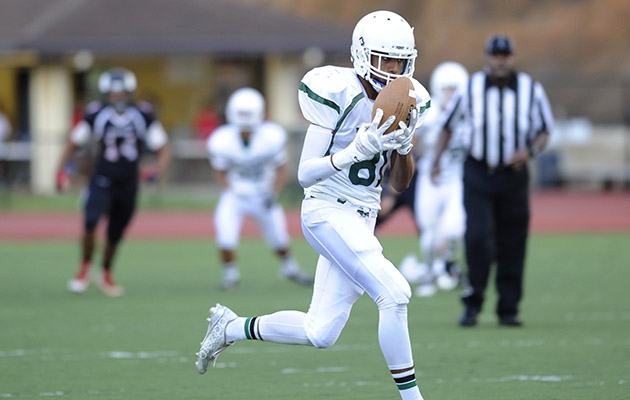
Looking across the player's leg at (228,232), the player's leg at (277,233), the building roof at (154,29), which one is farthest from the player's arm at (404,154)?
the building roof at (154,29)

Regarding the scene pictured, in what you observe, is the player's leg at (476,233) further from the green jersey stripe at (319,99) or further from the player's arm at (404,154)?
the green jersey stripe at (319,99)

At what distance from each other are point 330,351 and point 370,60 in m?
2.60

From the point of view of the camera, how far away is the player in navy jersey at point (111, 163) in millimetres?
10391

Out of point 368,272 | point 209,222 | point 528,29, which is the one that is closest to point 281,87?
point 209,222

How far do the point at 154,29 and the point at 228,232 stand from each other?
13687mm

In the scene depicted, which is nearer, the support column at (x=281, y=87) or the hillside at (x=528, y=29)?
the support column at (x=281, y=87)

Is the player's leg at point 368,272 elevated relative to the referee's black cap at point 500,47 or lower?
lower

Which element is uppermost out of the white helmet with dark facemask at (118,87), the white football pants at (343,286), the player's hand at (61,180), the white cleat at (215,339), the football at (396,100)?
the white helmet with dark facemask at (118,87)

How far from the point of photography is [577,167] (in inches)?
909

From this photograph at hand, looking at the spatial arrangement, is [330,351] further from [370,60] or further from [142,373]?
[370,60]

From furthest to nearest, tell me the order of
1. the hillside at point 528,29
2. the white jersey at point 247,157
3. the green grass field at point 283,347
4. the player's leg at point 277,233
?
the hillside at point 528,29, the player's leg at point 277,233, the white jersey at point 247,157, the green grass field at point 283,347

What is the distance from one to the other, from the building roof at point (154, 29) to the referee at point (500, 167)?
1484cm

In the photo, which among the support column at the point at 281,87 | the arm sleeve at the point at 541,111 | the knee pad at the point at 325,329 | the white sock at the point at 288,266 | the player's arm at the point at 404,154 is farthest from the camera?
the support column at the point at 281,87

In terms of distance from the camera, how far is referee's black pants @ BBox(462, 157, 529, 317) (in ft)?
27.0
